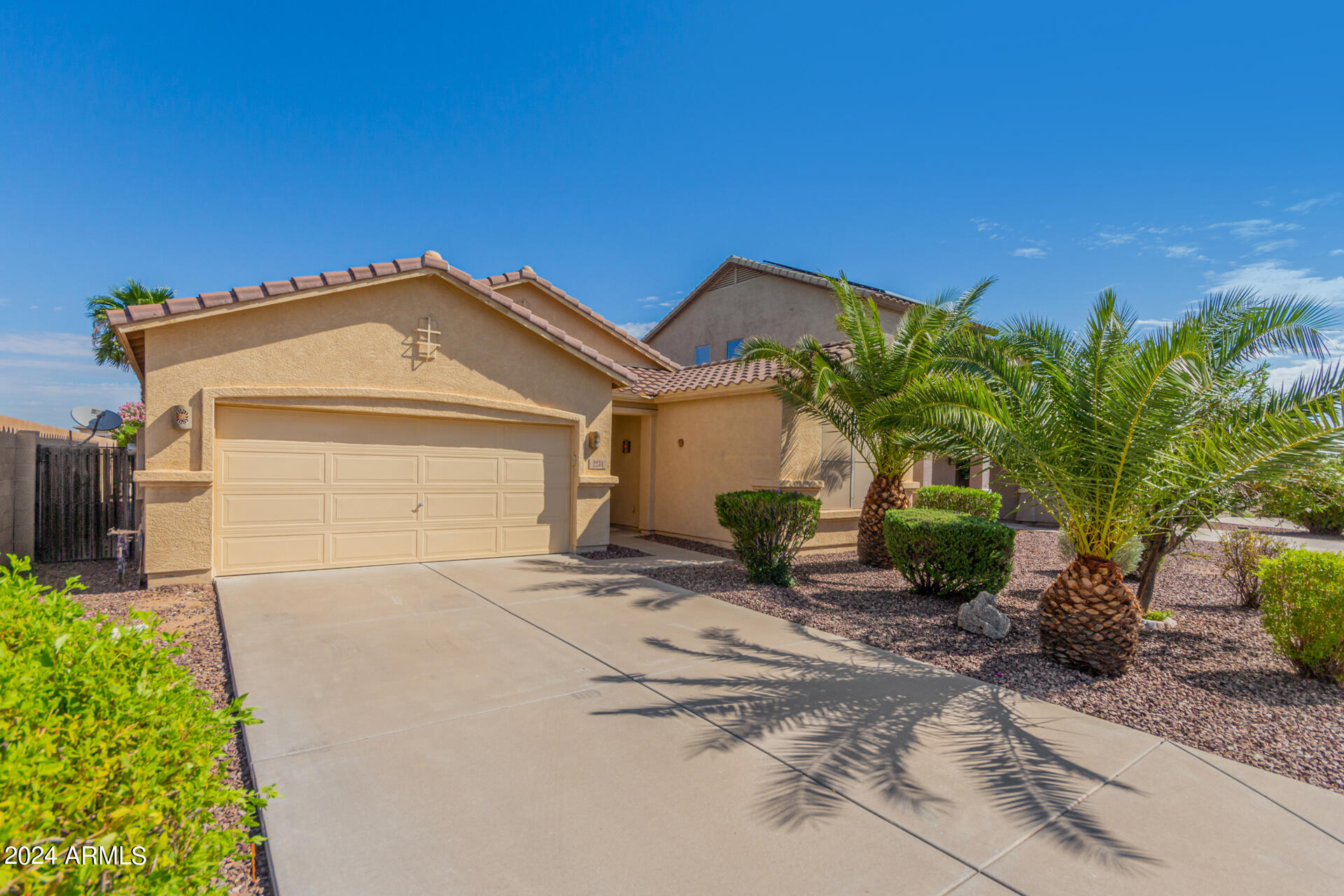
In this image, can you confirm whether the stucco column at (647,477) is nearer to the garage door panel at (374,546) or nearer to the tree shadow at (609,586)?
the tree shadow at (609,586)

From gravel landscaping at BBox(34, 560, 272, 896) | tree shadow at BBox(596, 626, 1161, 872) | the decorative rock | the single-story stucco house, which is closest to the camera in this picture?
gravel landscaping at BBox(34, 560, 272, 896)

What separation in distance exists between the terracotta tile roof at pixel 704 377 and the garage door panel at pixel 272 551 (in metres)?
5.86

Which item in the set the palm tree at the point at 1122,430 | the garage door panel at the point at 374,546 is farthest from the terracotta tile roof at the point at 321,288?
the palm tree at the point at 1122,430

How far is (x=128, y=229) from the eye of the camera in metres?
13.9

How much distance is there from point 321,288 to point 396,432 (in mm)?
2291

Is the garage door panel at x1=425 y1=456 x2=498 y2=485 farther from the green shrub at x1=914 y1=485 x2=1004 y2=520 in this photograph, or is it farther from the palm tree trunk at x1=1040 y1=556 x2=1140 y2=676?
the green shrub at x1=914 y1=485 x2=1004 y2=520

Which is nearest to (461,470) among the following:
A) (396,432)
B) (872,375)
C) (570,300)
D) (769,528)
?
(396,432)

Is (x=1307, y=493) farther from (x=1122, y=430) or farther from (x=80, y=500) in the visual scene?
(x=80, y=500)

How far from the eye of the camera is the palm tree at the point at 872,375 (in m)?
10.5

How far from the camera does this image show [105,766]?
1.69 meters

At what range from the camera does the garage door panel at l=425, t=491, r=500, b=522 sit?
10140 mm

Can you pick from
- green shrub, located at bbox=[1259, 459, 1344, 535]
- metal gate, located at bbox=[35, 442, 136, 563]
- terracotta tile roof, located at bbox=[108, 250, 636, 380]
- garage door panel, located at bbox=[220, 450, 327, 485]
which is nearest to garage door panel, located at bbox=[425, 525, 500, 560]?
garage door panel, located at bbox=[220, 450, 327, 485]

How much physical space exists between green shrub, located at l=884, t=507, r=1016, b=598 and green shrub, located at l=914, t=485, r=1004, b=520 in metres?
4.57

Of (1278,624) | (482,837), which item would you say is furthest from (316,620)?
(1278,624)
